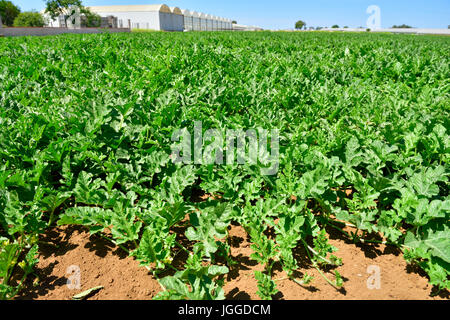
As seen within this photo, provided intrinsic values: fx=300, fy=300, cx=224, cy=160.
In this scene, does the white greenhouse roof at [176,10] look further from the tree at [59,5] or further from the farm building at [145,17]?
the tree at [59,5]

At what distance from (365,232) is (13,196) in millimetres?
2924

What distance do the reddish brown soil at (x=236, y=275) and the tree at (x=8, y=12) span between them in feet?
322

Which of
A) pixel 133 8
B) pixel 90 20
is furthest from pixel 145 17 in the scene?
pixel 90 20

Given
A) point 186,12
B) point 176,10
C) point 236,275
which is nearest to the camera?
point 236,275

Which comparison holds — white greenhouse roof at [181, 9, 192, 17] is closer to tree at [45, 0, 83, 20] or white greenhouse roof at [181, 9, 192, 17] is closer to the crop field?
tree at [45, 0, 83, 20]

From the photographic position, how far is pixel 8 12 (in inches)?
3061

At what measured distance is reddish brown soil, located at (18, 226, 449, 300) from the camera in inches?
79.0

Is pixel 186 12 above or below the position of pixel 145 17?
above

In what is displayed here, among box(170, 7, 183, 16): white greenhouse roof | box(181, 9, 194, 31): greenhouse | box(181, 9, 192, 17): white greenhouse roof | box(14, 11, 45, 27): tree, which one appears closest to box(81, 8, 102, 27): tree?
box(14, 11, 45, 27): tree

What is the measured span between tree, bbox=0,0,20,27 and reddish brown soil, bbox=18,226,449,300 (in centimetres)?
9802

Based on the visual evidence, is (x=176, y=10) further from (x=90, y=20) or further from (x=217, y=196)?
(x=217, y=196)

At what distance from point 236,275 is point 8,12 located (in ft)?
334

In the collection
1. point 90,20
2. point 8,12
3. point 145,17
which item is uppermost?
point 8,12
